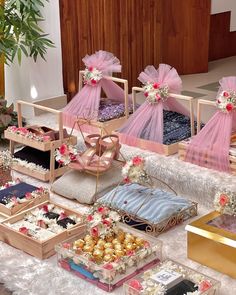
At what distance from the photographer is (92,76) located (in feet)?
13.6

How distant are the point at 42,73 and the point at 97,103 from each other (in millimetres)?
875

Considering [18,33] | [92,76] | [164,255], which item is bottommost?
[164,255]

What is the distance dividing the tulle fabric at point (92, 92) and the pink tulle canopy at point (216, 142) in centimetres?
85

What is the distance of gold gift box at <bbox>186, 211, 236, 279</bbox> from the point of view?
2.64 metres

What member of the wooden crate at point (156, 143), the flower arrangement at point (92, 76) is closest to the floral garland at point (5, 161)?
the wooden crate at point (156, 143)

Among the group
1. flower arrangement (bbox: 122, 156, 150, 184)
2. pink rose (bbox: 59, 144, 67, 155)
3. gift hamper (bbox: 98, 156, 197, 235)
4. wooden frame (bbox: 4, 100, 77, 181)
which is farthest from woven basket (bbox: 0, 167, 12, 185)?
flower arrangement (bbox: 122, 156, 150, 184)

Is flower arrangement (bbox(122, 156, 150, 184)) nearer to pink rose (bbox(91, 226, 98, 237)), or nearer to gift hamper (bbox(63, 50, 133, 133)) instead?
pink rose (bbox(91, 226, 98, 237))

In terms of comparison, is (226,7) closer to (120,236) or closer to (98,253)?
(120,236)

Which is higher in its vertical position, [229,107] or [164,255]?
[229,107]

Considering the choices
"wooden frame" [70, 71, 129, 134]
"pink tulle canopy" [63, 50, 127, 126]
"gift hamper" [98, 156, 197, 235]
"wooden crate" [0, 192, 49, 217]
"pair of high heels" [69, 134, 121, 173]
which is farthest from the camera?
"pink tulle canopy" [63, 50, 127, 126]

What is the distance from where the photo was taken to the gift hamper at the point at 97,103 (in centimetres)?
412

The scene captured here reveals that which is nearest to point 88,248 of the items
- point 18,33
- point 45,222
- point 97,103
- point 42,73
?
point 45,222

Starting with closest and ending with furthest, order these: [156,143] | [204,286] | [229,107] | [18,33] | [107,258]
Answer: [204,286] → [107,258] → [229,107] → [156,143] → [18,33]

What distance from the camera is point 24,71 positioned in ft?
15.9
